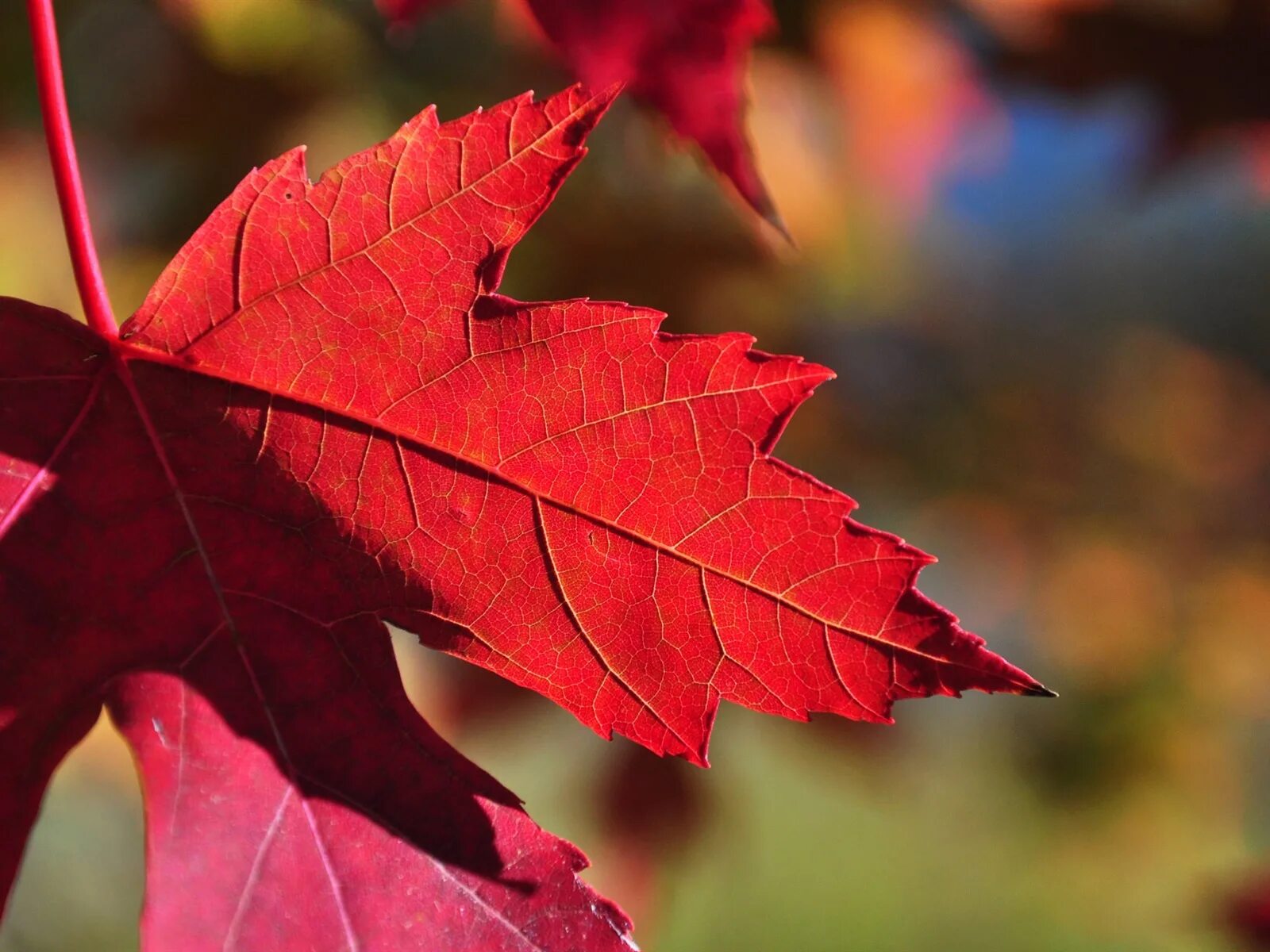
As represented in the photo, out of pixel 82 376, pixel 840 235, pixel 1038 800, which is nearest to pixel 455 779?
pixel 82 376

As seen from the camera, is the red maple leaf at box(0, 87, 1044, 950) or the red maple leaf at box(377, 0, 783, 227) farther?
the red maple leaf at box(377, 0, 783, 227)

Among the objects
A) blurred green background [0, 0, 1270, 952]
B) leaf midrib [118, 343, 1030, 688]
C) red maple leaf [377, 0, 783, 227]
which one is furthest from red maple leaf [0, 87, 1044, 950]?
blurred green background [0, 0, 1270, 952]

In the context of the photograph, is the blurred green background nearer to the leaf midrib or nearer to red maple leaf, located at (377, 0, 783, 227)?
red maple leaf, located at (377, 0, 783, 227)

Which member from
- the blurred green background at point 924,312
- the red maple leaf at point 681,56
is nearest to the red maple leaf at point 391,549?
the red maple leaf at point 681,56

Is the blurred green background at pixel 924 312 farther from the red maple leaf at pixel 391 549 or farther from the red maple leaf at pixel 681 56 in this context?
the red maple leaf at pixel 391 549

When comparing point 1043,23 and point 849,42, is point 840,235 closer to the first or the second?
point 849,42

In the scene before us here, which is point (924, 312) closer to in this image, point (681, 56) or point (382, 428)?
point (681, 56)
